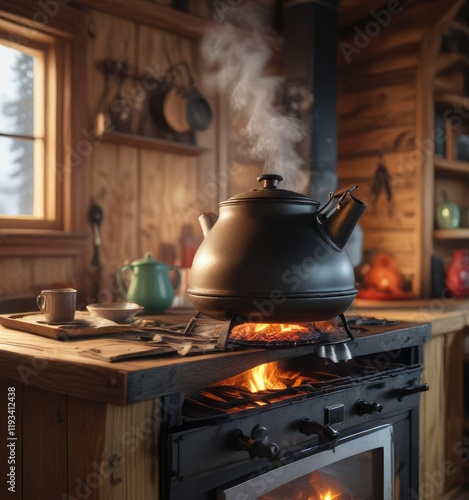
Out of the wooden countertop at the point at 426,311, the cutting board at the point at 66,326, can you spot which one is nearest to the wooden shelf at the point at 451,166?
the wooden countertop at the point at 426,311

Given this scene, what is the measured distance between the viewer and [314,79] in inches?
105

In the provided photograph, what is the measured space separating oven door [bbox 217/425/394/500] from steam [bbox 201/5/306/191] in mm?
1272

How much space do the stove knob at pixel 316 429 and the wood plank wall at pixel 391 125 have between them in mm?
1797

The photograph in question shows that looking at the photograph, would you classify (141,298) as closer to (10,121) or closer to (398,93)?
(10,121)

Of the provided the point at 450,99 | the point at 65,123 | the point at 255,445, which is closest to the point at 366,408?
the point at 255,445

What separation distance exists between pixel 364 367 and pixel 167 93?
144 centimetres

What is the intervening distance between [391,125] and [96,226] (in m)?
1.61

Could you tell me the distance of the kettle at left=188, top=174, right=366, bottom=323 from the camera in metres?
1.37

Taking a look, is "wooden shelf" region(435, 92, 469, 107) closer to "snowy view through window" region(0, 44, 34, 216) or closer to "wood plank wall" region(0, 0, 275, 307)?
"wood plank wall" region(0, 0, 275, 307)

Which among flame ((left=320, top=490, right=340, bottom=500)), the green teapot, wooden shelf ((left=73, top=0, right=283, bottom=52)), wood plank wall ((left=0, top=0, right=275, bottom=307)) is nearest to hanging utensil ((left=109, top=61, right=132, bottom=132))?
wood plank wall ((left=0, top=0, right=275, bottom=307))

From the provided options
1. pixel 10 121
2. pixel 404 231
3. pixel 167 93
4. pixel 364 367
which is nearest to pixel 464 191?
pixel 404 231

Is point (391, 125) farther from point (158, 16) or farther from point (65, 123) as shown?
point (65, 123)

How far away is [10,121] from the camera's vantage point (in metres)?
2.27

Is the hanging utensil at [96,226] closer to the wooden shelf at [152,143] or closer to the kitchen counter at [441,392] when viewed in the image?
the wooden shelf at [152,143]
